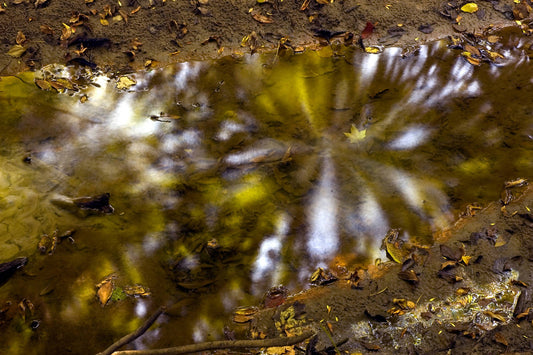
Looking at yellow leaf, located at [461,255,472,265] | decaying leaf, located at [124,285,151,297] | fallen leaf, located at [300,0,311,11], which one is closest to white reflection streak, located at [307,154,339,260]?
yellow leaf, located at [461,255,472,265]

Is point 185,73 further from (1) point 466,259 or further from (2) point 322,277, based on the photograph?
(1) point 466,259

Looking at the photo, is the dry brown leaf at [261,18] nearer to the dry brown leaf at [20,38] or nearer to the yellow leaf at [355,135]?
the yellow leaf at [355,135]

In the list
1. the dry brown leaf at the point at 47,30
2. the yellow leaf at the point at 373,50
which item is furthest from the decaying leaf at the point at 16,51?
the yellow leaf at the point at 373,50

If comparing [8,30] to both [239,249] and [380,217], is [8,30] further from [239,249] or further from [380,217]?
[380,217]

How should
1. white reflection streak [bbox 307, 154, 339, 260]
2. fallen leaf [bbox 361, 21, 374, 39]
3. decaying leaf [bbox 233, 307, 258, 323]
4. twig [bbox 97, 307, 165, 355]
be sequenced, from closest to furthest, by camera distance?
twig [bbox 97, 307, 165, 355] → decaying leaf [bbox 233, 307, 258, 323] → white reflection streak [bbox 307, 154, 339, 260] → fallen leaf [bbox 361, 21, 374, 39]

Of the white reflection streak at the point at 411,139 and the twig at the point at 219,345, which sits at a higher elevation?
the white reflection streak at the point at 411,139

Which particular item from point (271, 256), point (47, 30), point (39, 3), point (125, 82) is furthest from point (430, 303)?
point (39, 3)

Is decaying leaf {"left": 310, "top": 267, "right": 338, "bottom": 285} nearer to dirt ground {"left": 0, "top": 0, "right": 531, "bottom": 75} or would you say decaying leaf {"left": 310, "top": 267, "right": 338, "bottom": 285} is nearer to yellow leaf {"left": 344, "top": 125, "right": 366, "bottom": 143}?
yellow leaf {"left": 344, "top": 125, "right": 366, "bottom": 143}
